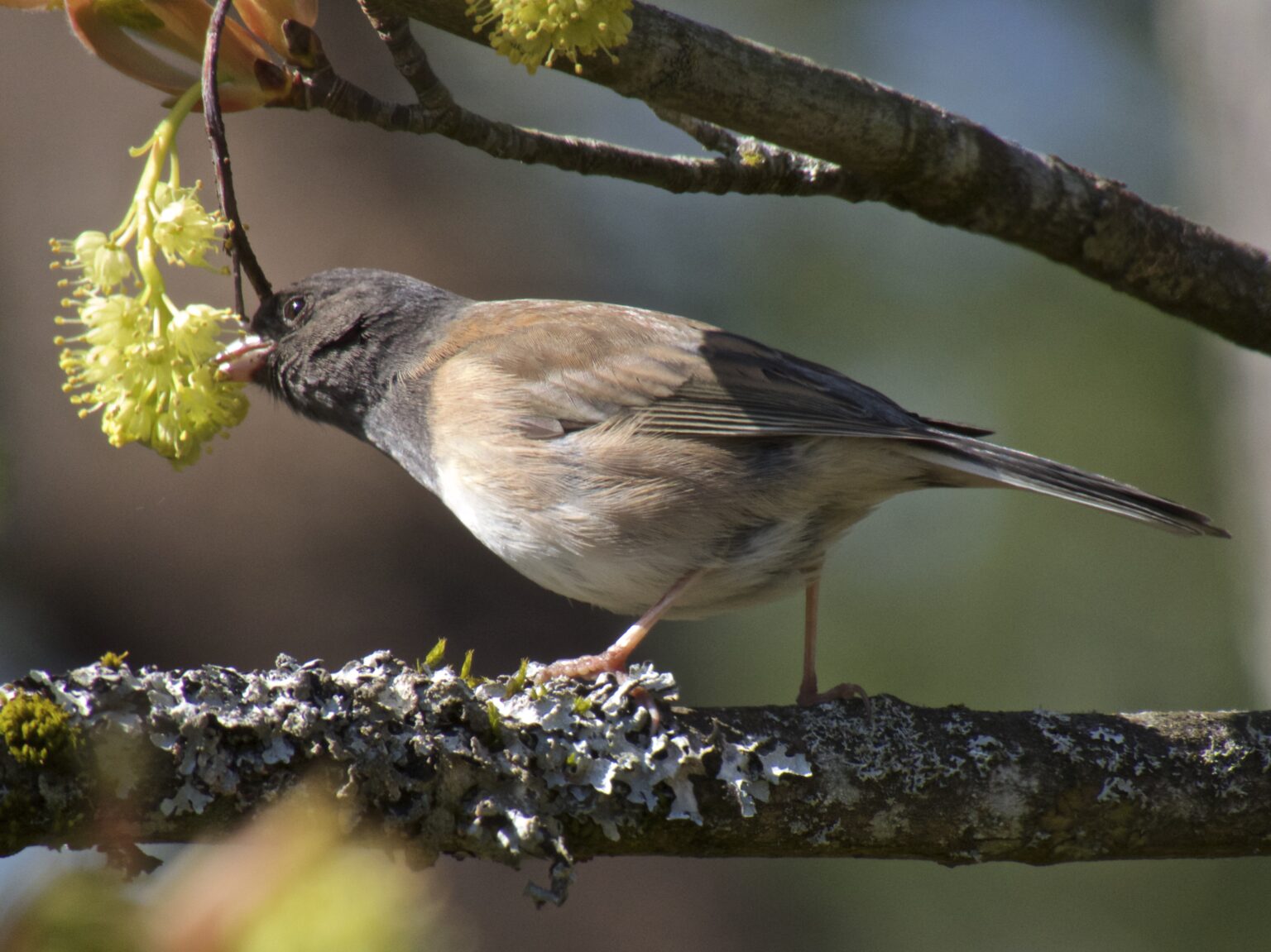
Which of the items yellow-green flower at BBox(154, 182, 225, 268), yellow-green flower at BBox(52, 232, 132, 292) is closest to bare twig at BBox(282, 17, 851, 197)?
yellow-green flower at BBox(154, 182, 225, 268)

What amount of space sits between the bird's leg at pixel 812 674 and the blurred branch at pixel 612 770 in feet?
1.18

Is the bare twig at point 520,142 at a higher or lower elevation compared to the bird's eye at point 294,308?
higher

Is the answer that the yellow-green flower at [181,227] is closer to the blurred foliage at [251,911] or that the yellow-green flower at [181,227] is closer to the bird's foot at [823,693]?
the blurred foliage at [251,911]

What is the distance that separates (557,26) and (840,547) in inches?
67.9

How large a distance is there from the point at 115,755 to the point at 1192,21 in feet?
17.1

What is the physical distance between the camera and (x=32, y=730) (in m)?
1.51

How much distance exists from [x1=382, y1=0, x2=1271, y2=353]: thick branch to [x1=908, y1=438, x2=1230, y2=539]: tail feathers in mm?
454

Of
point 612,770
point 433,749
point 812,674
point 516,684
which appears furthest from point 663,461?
point 433,749

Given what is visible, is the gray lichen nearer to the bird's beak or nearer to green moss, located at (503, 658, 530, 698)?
green moss, located at (503, 658, 530, 698)

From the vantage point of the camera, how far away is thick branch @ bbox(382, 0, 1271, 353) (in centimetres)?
191

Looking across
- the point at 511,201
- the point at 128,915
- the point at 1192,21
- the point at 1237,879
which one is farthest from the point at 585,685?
the point at 1237,879

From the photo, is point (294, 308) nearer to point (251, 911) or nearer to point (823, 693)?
point (823, 693)

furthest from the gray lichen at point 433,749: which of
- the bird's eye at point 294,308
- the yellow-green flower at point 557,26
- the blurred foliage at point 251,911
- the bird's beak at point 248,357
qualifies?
the bird's eye at point 294,308

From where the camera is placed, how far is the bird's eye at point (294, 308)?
128 inches
